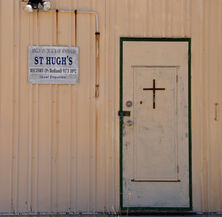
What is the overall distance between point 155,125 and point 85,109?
1070 millimetres

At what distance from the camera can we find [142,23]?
5.91m

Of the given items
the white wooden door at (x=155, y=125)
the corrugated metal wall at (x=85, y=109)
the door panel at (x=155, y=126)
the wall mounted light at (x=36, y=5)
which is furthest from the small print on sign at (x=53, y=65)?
the door panel at (x=155, y=126)

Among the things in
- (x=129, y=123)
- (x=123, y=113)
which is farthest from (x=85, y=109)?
(x=129, y=123)

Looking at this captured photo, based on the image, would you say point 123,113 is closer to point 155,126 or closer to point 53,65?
point 155,126

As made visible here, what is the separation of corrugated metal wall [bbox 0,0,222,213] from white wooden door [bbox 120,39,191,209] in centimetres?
14

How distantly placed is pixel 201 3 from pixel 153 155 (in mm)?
2410

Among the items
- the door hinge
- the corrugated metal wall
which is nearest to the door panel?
the door hinge

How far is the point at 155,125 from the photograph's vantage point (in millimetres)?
5879

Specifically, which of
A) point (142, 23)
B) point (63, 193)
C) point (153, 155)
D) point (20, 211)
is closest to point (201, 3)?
point (142, 23)

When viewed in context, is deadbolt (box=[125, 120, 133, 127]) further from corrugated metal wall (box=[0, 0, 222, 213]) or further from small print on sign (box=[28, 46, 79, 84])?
small print on sign (box=[28, 46, 79, 84])

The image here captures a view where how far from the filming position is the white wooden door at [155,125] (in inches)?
229

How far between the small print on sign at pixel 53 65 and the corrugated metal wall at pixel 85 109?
98mm

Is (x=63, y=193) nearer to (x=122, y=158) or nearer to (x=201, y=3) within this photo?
(x=122, y=158)

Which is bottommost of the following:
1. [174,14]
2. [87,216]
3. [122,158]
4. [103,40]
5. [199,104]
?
[87,216]
